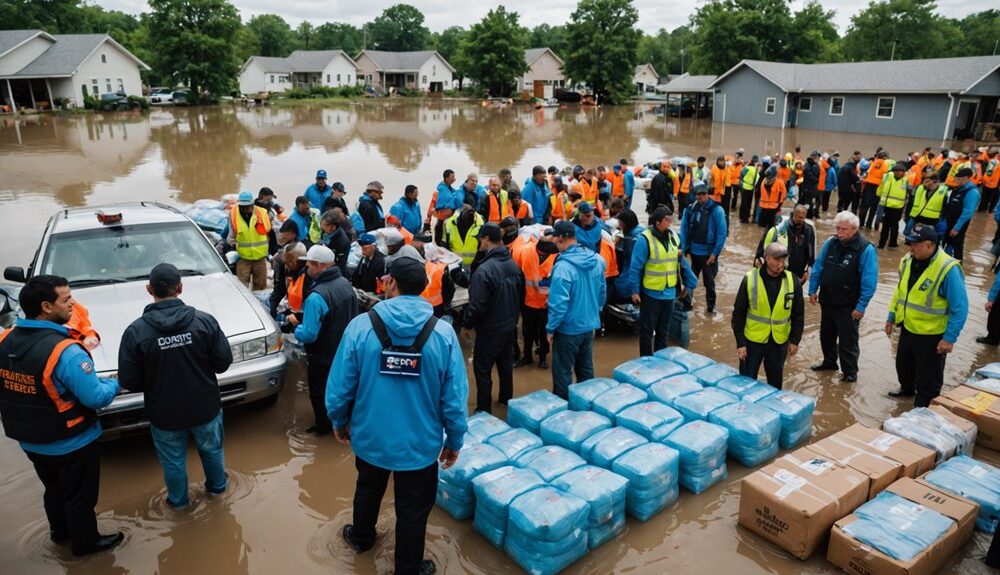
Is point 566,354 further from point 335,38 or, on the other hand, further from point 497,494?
point 335,38

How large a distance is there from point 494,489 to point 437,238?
6107 mm

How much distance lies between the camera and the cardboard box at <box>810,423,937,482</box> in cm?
458

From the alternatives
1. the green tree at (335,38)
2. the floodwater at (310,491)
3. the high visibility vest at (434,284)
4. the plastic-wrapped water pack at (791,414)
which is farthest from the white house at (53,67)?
the green tree at (335,38)

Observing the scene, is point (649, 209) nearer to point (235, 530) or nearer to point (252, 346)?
point (252, 346)

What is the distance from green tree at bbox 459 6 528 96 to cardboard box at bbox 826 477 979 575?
6748cm

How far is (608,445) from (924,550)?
2019 millimetres

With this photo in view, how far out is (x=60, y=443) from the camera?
378 cm

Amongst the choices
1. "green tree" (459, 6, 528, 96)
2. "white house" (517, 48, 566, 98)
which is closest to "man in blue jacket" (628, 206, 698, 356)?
"green tree" (459, 6, 528, 96)

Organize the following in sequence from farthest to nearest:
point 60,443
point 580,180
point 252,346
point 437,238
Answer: point 580,180
point 437,238
point 252,346
point 60,443

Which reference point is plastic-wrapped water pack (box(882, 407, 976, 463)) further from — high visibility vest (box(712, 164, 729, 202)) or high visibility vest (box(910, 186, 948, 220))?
high visibility vest (box(712, 164, 729, 202))

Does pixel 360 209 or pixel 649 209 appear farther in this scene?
pixel 649 209

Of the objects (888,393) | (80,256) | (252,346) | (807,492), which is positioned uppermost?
(80,256)

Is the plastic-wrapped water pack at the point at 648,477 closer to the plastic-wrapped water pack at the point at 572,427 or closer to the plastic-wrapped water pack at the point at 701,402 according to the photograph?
the plastic-wrapped water pack at the point at 572,427

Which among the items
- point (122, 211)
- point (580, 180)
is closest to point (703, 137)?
point (580, 180)
